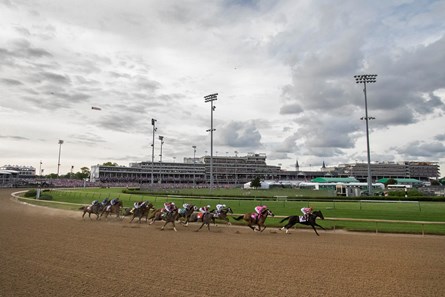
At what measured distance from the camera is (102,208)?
738 inches

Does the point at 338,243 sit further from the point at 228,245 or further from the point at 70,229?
the point at 70,229

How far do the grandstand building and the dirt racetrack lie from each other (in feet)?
380

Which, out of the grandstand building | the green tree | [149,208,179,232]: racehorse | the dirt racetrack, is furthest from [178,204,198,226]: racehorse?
the green tree

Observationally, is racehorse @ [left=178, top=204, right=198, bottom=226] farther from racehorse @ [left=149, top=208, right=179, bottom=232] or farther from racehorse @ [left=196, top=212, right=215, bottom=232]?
racehorse @ [left=196, top=212, right=215, bottom=232]

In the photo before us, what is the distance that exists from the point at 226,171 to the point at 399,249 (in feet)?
443

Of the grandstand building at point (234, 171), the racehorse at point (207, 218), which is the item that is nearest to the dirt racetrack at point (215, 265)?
the racehorse at point (207, 218)

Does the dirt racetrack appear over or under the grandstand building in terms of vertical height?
under

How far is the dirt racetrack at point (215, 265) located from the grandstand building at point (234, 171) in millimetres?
115769

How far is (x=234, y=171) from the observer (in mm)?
150125

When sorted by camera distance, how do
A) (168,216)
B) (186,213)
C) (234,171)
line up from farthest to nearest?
(234,171), (186,213), (168,216)

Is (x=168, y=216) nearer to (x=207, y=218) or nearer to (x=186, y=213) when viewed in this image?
(x=186, y=213)

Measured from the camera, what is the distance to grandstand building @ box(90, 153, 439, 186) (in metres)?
132

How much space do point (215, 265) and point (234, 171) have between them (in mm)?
142280

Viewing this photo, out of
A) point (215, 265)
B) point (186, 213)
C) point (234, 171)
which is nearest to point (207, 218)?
point (186, 213)
